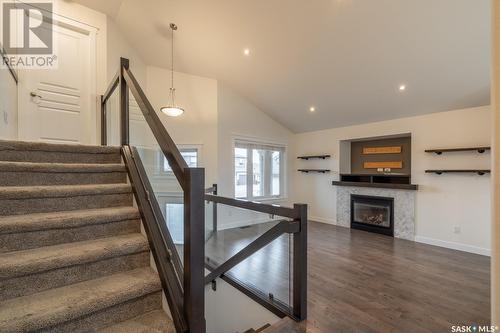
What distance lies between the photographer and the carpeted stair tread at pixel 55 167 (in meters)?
1.70

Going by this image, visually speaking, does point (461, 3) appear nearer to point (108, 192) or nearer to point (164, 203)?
point (164, 203)

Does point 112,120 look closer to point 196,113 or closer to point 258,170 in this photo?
point 196,113

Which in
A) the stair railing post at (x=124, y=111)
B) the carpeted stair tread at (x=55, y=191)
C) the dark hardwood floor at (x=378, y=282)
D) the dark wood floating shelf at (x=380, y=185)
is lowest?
the dark hardwood floor at (x=378, y=282)

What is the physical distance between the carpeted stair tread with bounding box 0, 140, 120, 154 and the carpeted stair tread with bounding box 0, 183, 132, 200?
0.52m

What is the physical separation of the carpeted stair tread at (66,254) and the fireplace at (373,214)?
16.8 feet

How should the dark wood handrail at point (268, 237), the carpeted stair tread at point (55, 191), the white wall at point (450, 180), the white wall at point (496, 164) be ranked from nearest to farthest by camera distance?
1. the white wall at point (496, 164)
2. the carpeted stair tread at point (55, 191)
3. the dark wood handrail at point (268, 237)
4. the white wall at point (450, 180)

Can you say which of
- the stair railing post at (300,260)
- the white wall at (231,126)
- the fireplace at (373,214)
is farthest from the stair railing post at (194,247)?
the fireplace at (373,214)

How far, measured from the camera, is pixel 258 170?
646 centimetres

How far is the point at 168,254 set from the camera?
1.49 metres

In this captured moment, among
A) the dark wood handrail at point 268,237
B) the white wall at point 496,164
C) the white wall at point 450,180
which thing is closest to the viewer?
the white wall at point 496,164

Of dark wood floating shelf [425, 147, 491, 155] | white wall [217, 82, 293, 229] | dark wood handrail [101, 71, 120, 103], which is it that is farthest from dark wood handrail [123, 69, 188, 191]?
dark wood floating shelf [425, 147, 491, 155]

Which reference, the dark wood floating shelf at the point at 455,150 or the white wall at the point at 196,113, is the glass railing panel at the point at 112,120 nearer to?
the white wall at the point at 196,113

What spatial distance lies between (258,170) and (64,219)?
5.16 m

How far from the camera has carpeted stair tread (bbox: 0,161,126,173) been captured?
1697 mm
